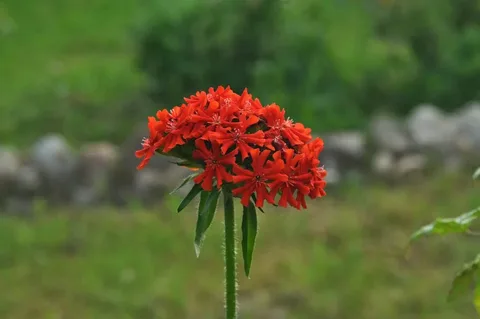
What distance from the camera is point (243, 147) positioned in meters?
1.67

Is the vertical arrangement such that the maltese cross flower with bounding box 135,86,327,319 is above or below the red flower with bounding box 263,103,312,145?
below

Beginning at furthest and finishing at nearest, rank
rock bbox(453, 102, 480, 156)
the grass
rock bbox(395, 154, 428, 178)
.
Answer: rock bbox(453, 102, 480, 156) < rock bbox(395, 154, 428, 178) < the grass

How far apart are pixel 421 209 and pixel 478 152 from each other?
2.96 ft

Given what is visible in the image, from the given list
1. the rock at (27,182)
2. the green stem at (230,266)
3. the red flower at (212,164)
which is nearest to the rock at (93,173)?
the rock at (27,182)

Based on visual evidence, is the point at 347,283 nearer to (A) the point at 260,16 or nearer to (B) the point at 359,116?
(B) the point at 359,116

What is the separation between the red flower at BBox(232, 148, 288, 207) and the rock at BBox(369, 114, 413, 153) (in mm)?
4123

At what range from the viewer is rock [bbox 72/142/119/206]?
5.43 m

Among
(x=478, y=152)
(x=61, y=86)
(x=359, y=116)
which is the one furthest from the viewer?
(x=61, y=86)

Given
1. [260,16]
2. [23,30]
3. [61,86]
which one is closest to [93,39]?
[23,30]

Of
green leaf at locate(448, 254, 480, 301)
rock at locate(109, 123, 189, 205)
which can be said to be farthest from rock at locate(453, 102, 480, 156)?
green leaf at locate(448, 254, 480, 301)

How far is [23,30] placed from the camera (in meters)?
9.18

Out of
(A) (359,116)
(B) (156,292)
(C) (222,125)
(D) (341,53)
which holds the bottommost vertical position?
(C) (222,125)

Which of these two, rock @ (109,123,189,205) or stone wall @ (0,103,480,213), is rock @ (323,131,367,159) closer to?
stone wall @ (0,103,480,213)

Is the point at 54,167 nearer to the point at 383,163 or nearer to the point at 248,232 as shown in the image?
the point at 383,163
